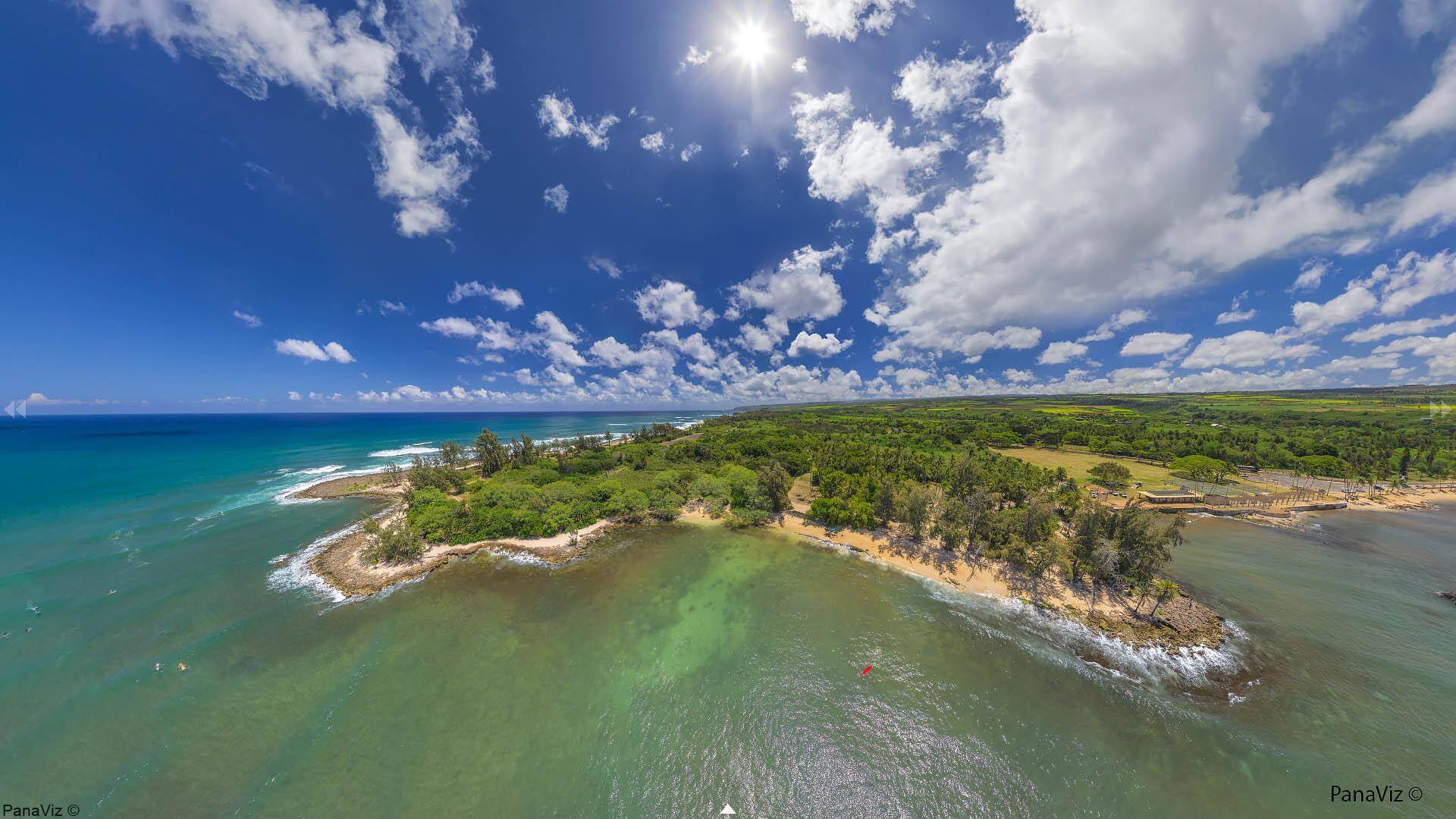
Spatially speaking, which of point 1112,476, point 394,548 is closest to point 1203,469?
point 1112,476

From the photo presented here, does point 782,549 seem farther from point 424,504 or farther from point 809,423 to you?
point 809,423

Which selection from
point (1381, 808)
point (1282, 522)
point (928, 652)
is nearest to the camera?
point (1381, 808)

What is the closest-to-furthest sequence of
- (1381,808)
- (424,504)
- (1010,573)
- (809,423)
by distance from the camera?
(1381,808) → (1010,573) → (424,504) → (809,423)

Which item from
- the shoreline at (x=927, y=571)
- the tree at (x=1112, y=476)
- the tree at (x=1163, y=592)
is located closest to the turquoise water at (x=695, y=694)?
Answer: the shoreline at (x=927, y=571)

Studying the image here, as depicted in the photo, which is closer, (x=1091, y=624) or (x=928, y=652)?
(x=928, y=652)

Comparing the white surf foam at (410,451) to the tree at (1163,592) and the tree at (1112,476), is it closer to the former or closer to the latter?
the tree at (1163,592)

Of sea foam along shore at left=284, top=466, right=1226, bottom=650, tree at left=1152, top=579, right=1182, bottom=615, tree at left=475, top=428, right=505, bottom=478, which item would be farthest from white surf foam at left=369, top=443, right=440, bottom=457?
tree at left=1152, top=579, right=1182, bottom=615

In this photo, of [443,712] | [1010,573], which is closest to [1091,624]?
[1010,573]
